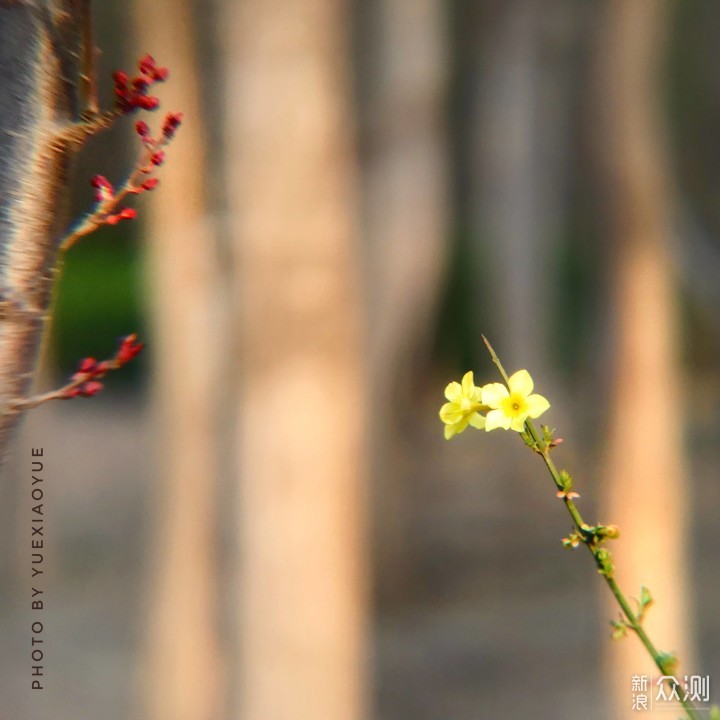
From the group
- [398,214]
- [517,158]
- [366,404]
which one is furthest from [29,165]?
[517,158]

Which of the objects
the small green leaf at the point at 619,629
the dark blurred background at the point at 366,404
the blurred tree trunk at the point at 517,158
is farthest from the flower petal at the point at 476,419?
the blurred tree trunk at the point at 517,158

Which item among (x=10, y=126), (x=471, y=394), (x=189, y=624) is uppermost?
(x=189, y=624)

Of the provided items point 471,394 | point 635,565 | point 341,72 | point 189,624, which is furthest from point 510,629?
point 471,394

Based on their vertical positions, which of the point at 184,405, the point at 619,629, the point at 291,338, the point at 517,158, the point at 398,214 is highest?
the point at 517,158

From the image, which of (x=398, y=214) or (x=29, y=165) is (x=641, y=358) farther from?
(x=29, y=165)

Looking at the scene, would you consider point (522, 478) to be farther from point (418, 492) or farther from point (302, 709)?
point (302, 709)

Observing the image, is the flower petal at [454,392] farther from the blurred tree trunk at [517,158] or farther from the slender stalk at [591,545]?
the blurred tree trunk at [517,158]
